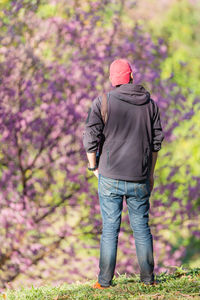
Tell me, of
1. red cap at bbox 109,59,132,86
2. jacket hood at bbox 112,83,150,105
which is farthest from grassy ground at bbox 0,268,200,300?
red cap at bbox 109,59,132,86

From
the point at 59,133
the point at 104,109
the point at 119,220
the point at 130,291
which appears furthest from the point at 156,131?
the point at 59,133

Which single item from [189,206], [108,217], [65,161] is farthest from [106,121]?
[189,206]

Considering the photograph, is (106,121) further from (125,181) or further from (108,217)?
(108,217)

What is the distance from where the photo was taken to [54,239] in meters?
5.92

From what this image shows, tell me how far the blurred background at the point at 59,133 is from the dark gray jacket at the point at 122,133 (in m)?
1.97

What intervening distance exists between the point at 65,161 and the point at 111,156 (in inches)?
80.3

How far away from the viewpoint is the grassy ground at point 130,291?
3344 millimetres

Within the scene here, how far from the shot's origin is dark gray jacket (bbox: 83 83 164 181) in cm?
344

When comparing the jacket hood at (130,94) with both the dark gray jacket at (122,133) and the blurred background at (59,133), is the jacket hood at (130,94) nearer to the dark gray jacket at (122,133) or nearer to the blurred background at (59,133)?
the dark gray jacket at (122,133)

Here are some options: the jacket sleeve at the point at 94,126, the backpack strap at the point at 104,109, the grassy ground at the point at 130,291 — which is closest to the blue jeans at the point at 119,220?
the grassy ground at the point at 130,291

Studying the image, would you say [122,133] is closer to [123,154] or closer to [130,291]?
[123,154]

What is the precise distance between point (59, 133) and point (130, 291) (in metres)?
2.42

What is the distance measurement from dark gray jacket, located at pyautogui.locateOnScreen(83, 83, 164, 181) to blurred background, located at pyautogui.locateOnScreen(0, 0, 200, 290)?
197 centimetres

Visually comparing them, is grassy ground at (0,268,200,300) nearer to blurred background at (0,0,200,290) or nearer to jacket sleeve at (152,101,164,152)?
jacket sleeve at (152,101,164,152)
